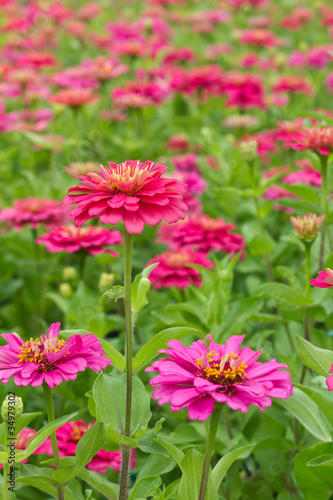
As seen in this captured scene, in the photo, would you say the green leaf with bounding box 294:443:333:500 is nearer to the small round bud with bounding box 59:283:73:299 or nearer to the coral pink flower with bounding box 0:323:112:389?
the coral pink flower with bounding box 0:323:112:389

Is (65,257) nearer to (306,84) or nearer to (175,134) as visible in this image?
(175,134)

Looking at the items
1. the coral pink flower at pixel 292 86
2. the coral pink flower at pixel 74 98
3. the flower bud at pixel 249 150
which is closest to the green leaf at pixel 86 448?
the flower bud at pixel 249 150

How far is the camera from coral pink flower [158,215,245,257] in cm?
136

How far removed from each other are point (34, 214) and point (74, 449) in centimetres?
72

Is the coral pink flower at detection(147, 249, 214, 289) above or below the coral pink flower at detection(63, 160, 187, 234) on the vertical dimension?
below

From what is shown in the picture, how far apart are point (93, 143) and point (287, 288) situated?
1196mm

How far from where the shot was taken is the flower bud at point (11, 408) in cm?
68

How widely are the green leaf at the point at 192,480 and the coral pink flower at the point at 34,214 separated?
92cm

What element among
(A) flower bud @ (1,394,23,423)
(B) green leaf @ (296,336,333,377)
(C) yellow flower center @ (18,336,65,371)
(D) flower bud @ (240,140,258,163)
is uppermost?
(D) flower bud @ (240,140,258,163)

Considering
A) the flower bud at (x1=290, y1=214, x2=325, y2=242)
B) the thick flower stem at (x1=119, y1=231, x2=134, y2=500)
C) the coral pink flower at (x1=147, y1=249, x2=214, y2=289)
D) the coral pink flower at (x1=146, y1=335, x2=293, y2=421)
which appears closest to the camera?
the coral pink flower at (x1=146, y1=335, x2=293, y2=421)

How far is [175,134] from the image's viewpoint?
96.2 inches

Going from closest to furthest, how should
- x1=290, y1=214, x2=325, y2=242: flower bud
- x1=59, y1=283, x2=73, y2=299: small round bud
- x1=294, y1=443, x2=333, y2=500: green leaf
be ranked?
x1=294, y1=443, x2=333, y2=500: green leaf → x1=290, y1=214, x2=325, y2=242: flower bud → x1=59, y1=283, x2=73, y2=299: small round bud

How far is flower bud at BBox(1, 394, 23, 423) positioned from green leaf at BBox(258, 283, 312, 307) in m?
0.49

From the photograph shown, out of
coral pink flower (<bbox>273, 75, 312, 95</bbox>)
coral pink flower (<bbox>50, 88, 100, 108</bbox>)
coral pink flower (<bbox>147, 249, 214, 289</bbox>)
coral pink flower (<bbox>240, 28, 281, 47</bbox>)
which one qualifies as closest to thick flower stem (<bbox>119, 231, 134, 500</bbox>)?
coral pink flower (<bbox>147, 249, 214, 289</bbox>)
